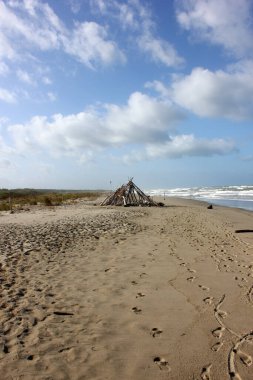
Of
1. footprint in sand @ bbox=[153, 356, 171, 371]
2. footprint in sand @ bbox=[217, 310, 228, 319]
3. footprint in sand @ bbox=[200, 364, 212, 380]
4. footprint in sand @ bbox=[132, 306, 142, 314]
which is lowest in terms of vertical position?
footprint in sand @ bbox=[200, 364, 212, 380]

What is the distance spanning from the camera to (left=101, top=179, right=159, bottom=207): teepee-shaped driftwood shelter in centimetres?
2873

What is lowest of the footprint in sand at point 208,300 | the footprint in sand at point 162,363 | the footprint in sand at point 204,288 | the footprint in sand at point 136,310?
the footprint in sand at point 162,363

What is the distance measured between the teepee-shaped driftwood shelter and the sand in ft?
60.0

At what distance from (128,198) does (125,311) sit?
2427 cm

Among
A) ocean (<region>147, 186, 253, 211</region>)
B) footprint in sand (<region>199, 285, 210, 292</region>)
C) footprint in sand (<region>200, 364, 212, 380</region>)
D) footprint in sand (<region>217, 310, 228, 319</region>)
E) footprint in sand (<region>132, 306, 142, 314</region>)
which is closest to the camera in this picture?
footprint in sand (<region>200, 364, 212, 380</region>)

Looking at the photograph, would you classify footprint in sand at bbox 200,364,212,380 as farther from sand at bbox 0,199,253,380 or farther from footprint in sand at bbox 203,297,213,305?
footprint in sand at bbox 203,297,213,305

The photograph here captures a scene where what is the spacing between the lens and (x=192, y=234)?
1276 centimetres

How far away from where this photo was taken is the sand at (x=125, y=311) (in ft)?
12.4

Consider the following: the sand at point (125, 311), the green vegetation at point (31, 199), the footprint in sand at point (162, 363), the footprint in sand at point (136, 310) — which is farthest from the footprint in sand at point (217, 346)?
the green vegetation at point (31, 199)

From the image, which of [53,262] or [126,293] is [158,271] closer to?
[126,293]

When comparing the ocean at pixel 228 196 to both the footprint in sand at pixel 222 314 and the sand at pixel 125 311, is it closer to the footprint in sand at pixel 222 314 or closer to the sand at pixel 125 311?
the sand at pixel 125 311

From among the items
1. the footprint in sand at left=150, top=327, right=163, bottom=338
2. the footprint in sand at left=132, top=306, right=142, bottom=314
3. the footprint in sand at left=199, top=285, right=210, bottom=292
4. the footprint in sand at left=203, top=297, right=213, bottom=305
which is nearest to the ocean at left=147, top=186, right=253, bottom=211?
the footprint in sand at left=199, top=285, right=210, bottom=292

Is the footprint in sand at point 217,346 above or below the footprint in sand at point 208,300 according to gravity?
below

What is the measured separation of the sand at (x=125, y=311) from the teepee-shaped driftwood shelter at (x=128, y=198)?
60.0 feet
